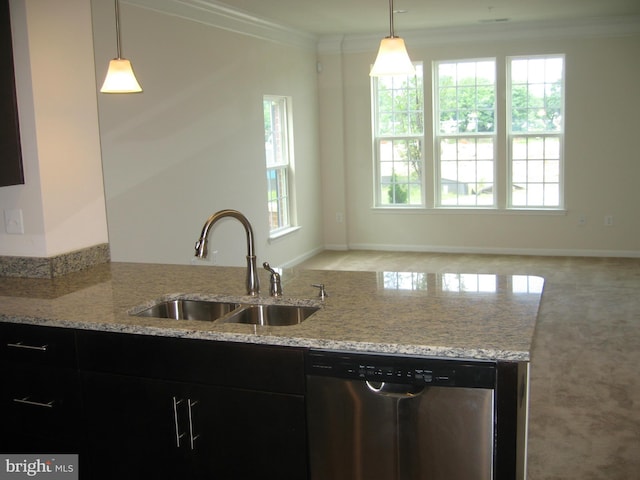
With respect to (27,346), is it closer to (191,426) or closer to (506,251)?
(191,426)

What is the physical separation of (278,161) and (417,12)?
7.17 ft

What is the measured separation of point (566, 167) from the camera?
7.96m

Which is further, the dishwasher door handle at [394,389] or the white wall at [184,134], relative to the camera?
the white wall at [184,134]

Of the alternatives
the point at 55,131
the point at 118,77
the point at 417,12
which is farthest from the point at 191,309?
the point at 417,12

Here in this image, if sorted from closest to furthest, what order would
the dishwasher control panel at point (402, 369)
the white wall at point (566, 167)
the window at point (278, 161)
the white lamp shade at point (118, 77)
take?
the dishwasher control panel at point (402, 369), the white lamp shade at point (118, 77), the window at point (278, 161), the white wall at point (566, 167)

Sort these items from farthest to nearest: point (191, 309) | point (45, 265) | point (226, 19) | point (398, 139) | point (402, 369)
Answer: point (398, 139)
point (226, 19)
point (45, 265)
point (191, 309)
point (402, 369)

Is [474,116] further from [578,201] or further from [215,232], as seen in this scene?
[215,232]

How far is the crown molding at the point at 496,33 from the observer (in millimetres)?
7543

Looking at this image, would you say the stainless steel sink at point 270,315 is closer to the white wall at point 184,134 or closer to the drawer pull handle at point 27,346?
the drawer pull handle at point 27,346

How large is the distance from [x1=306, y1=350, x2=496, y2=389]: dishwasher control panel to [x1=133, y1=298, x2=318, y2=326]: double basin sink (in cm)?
50

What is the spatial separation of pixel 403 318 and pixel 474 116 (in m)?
6.37

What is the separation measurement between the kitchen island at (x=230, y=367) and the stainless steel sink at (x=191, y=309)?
0.03 m

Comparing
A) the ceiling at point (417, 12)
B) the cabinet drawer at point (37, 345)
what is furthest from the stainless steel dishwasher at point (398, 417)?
the ceiling at point (417, 12)

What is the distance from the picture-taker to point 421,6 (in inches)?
251
